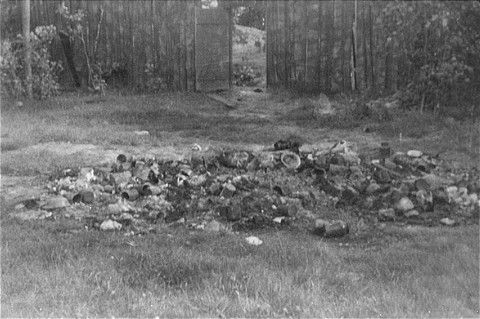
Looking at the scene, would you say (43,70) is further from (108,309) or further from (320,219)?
(108,309)

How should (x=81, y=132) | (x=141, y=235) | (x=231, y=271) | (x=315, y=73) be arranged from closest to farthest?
1. (x=231, y=271)
2. (x=141, y=235)
3. (x=81, y=132)
4. (x=315, y=73)

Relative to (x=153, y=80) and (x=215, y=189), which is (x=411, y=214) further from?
(x=153, y=80)

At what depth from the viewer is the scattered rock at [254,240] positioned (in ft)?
14.6

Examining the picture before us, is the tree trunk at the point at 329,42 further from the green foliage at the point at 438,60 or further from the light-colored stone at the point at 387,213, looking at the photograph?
the light-colored stone at the point at 387,213

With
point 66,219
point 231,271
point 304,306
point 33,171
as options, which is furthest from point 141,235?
point 33,171

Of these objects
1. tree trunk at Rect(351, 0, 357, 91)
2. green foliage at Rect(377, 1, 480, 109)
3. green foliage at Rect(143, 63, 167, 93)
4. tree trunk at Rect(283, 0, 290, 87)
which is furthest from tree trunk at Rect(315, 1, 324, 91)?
green foliage at Rect(143, 63, 167, 93)

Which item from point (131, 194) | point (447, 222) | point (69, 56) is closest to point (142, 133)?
point (131, 194)

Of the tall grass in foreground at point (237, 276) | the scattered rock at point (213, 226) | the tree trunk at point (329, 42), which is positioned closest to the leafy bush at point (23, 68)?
the tree trunk at point (329, 42)

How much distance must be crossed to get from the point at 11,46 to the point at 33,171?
581 cm

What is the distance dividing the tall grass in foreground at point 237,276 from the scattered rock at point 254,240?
0.04m

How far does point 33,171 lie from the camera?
6.83 meters

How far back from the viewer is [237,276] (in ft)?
12.4

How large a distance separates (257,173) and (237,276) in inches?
94.1

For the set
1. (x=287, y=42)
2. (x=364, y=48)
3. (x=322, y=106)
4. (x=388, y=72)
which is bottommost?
(x=322, y=106)
